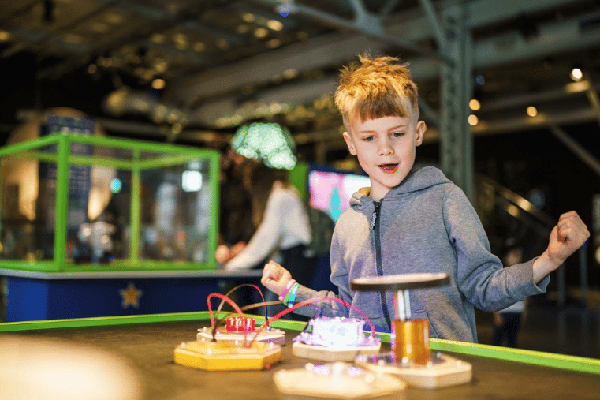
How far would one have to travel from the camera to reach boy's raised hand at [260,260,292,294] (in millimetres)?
1278

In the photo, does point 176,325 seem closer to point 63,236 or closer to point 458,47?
point 63,236

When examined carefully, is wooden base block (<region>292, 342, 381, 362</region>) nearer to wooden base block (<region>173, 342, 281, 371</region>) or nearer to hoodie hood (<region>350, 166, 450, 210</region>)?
wooden base block (<region>173, 342, 281, 371</region>)

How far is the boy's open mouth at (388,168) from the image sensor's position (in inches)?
53.3

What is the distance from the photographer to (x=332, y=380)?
2.35ft

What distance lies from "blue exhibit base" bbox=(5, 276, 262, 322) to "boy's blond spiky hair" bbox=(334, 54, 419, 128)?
205 centimetres

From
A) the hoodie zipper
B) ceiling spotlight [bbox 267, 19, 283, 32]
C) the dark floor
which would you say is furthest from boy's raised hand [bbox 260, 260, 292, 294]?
ceiling spotlight [bbox 267, 19, 283, 32]

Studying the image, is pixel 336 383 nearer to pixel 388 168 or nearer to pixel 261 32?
pixel 388 168

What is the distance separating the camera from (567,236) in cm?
101

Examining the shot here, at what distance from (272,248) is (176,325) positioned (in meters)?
2.34

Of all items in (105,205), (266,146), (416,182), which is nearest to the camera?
(416,182)

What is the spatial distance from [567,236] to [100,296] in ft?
8.71

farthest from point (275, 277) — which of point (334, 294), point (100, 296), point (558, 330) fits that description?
point (558, 330)

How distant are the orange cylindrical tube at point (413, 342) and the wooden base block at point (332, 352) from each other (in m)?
0.10

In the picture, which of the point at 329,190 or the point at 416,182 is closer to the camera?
the point at 416,182
